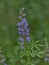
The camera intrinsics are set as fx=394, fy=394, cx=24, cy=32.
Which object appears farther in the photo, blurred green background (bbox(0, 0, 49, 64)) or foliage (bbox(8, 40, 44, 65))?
blurred green background (bbox(0, 0, 49, 64))

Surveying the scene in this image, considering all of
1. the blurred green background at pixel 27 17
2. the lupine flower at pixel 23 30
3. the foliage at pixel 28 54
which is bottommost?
the foliage at pixel 28 54

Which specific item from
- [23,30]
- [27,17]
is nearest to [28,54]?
[23,30]

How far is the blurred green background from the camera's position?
17.4 feet

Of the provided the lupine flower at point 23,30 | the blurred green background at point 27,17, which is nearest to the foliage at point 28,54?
the lupine flower at point 23,30

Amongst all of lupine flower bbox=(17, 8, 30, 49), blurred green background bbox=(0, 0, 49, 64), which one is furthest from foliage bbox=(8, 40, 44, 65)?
blurred green background bbox=(0, 0, 49, 64)

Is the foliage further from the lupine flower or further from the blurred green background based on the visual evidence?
the blurred green background

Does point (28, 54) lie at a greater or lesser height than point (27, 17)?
lesser

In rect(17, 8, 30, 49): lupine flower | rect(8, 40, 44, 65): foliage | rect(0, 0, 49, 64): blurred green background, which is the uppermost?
rect(0, 0, 49, 64): blurred green background

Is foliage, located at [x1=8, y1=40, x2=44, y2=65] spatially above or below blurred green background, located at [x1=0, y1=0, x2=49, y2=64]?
below

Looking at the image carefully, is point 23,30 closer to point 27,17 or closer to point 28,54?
point 28,54

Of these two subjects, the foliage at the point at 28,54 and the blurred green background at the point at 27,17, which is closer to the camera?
the foliage at the point at 28,54

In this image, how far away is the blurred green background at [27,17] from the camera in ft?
17.4

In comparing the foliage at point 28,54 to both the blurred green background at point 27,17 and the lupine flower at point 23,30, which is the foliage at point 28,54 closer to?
the lupine flower at point 23,30

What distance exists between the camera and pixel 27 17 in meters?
5.62
